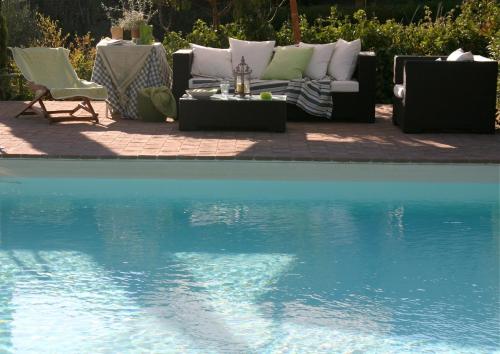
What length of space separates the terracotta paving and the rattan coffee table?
0.10 metres

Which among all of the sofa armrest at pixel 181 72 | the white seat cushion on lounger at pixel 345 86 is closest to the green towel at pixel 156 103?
the sofa armrest at pixel 181 72

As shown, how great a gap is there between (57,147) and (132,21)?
3312 mm

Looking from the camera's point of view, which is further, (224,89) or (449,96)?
(224,89)

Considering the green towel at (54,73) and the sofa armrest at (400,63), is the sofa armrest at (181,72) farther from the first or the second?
the sofa armrest at (400,63)

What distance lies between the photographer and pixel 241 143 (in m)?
9.03

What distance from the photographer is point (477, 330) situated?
459cm

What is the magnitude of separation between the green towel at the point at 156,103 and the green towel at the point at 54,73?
0.46 m

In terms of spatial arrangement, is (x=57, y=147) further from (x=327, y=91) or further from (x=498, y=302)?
(x=498, y=302)

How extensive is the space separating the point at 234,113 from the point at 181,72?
1321 mm

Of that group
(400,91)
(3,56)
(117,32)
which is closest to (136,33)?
(117,32)

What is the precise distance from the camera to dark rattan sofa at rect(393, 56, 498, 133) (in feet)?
31.3

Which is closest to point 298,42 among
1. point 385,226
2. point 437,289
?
point 385,226

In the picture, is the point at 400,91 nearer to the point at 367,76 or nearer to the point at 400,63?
the point at 367,76

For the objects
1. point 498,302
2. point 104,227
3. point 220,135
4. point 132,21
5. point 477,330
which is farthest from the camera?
point 132,21
